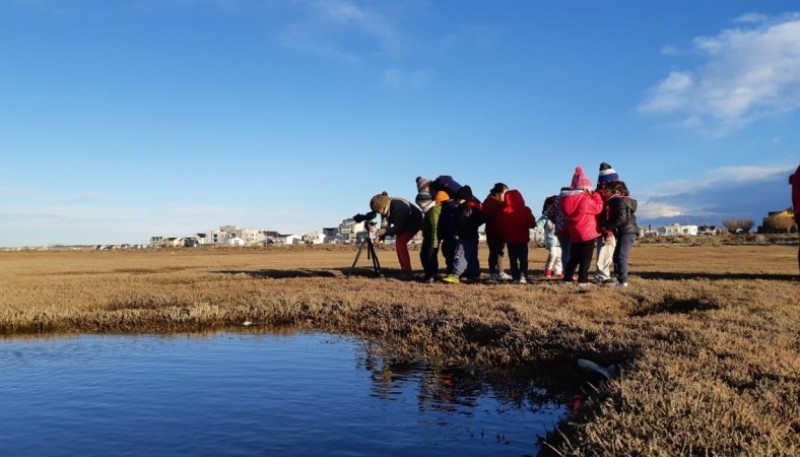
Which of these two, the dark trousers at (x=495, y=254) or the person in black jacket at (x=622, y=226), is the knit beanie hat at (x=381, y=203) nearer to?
the dark trousers at (x=495, y=254)

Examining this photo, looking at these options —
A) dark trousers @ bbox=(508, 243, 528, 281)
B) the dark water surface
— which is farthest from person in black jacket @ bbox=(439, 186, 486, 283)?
the dark water surface

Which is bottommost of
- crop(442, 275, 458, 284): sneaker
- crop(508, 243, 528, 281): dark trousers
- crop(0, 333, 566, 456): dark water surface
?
crop(0, 333, 566, 456): dark water surface

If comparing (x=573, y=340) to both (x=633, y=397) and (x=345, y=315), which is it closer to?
(x=633, y=397)

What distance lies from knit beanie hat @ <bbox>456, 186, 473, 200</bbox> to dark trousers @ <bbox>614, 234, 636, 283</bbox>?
347 centimetres

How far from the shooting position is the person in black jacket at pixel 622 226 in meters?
12.6

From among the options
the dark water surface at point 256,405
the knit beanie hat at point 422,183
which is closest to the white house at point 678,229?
the knit beanie hat at point 422,183

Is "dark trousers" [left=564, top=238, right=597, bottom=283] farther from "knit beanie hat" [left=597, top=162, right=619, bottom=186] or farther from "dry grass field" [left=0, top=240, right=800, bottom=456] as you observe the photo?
"knit beanie hat" [left=597, top=162, right=619, bottom=186]

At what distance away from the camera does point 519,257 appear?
47.7ft

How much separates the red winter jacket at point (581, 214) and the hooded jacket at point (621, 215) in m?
0.28

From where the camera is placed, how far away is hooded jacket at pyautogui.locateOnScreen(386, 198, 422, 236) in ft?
52.6

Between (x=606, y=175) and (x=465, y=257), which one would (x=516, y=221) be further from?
(x=606, y=175)

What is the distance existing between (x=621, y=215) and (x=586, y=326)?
16.6 feet

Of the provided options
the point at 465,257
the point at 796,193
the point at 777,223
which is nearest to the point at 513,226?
the point at 465,257

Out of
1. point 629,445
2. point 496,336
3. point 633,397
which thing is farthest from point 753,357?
point 496,336
